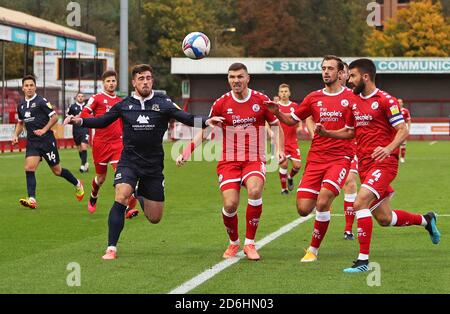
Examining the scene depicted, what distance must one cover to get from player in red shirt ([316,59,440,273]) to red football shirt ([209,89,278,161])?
1206 mm

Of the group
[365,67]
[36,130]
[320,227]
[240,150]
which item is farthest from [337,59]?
[36,130]

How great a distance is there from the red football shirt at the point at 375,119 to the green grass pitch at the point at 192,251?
132cm

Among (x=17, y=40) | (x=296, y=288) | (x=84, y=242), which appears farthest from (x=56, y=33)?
(x=296, y=288)

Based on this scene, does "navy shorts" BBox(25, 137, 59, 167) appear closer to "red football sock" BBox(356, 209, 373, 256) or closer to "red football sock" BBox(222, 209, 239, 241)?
"red football sock" BBox(222, 209, 239, 241)

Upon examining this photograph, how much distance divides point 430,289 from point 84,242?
531 cm

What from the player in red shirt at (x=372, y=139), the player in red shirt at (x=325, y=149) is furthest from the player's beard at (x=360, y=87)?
the player in red shirt at (x=325, y=149)

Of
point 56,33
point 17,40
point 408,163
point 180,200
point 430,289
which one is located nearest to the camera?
point 430,289

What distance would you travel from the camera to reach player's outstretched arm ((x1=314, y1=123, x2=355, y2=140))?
1162 cm

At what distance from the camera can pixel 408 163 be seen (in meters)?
34.7

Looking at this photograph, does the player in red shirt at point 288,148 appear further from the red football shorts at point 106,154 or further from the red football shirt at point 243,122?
the red football shirt at point 243,122

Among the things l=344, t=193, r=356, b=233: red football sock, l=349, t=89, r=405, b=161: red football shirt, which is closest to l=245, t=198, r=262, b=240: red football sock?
l=349, t=89, r=405, b=161: red football shirt

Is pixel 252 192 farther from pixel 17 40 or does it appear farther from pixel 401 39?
pixel 401 39

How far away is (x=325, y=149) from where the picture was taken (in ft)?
40.1

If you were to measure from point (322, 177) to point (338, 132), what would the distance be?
25.6 inches
